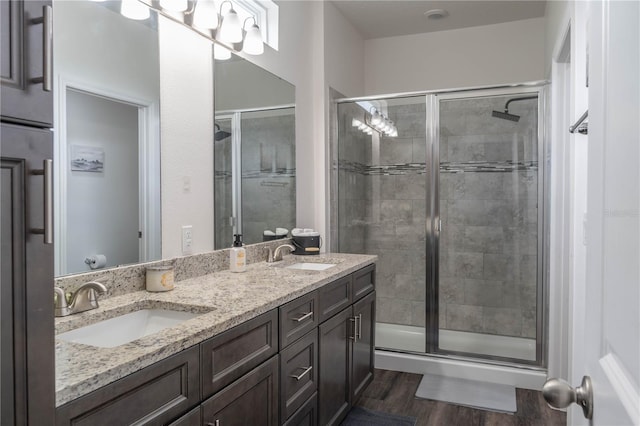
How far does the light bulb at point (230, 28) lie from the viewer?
2105 millimetres

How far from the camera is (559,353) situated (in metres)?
2.73

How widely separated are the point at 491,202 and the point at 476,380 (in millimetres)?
1301

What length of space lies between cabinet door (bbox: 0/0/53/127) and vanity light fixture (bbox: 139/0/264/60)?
1.11 m

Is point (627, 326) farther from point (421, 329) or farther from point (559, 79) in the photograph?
point (421, 329)

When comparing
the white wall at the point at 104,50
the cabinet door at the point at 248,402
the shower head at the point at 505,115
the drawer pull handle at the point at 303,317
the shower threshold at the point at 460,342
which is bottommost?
the shower threshold at the point at 460,342

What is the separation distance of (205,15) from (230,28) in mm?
180

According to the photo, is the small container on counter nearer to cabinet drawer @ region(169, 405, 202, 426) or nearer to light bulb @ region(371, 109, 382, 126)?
cabinet drawer @ region(169, 405, 202, 426)

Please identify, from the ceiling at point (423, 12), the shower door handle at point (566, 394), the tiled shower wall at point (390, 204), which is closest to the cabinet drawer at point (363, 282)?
the tiled shower wall at point (390, 204)

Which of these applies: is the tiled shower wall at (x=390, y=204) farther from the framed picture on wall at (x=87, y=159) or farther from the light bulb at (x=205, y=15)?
the framed picture on wall at (x=87, y=159)

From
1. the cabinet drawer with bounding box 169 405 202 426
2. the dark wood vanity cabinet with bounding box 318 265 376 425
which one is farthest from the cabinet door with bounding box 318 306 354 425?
the cabinet drawer with bounding box 169 405 202 426

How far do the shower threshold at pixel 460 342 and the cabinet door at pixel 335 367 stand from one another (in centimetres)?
125

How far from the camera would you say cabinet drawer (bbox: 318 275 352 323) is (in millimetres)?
1949

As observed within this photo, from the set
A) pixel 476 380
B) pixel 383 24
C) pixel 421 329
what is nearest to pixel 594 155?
pixel 476 380

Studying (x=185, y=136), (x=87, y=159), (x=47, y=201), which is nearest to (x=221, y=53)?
(x=185, y=136)
